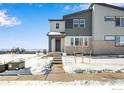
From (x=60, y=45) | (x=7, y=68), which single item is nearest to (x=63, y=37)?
(x=60, y=45)

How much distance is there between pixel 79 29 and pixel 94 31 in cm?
174

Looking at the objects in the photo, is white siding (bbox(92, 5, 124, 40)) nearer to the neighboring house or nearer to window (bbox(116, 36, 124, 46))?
the neighboring house

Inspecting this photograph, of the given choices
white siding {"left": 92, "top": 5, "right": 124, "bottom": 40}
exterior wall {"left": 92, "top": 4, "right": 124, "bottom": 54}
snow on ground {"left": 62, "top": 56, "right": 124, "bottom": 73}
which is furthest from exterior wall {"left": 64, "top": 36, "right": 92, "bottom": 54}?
snow on ground {"left": 62, "top": 56, "right": 124, "bottom": 73}

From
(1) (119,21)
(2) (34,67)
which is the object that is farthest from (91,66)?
(1) (119,21)

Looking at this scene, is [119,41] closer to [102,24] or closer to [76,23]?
[102,24]

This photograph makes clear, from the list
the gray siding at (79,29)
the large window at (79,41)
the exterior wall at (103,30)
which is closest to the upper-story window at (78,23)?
the gray siding at (79,29)

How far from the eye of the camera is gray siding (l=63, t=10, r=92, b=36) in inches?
1080

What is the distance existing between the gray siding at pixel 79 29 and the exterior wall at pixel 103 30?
623 mm

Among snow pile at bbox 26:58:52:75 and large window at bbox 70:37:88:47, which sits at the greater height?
large window at bbox 70:37:88:47

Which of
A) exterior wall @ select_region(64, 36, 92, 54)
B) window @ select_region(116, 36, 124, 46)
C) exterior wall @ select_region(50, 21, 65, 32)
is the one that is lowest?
exterior wall @ select_region(64, 36, 92, 54)

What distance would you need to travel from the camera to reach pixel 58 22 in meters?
28.6

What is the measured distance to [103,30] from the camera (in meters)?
27.2

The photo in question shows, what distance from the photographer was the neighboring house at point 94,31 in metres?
27.0

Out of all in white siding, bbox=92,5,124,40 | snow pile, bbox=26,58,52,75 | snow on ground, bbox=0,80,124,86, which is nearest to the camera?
snow on ground, bbox=0,80,124,86
